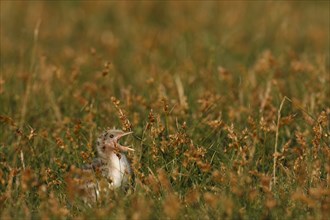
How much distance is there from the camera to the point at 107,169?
5.75 m

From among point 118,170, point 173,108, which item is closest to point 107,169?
point 118,170

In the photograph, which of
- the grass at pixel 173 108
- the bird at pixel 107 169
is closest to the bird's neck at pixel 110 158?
the bird at pixel 107 169

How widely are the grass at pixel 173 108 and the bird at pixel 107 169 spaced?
0.10 m

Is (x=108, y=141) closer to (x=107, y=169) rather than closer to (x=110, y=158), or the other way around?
(x=110, y=158)

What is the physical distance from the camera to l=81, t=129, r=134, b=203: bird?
534 centimetres

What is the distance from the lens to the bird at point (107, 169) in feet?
17.5

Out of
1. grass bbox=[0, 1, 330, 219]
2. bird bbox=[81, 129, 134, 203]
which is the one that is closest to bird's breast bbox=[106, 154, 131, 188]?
bird bbox=[81, 129, 134, 203]

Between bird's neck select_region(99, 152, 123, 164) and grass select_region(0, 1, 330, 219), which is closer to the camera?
grass select_region(0, 1, 330, 219)

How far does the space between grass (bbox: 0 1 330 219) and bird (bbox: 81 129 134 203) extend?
96 millimetres

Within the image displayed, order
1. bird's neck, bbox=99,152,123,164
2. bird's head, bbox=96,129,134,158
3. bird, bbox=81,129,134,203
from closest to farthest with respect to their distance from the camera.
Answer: bird, bbox=81,129,134,203 < bird's neck, bbox=99,152,123,164 < bird's head, bbox=96,129,134,158

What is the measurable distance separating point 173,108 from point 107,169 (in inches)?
37.5

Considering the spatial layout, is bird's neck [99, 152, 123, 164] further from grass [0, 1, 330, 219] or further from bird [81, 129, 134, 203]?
grass [0, 1, 330, 219]

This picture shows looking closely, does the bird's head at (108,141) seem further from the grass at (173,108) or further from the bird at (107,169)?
the grass at (173,108)

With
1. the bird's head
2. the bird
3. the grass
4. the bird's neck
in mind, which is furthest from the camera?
the bird's head
